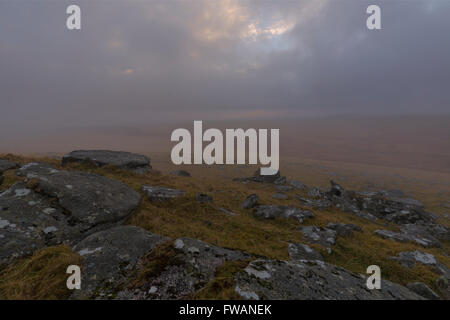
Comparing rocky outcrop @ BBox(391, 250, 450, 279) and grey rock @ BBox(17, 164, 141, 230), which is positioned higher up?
grey rock @ BBox(17, 164, 141, 230)

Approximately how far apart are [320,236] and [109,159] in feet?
49.3

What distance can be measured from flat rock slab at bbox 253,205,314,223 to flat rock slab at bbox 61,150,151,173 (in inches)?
402

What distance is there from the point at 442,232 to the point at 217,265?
1879 cm

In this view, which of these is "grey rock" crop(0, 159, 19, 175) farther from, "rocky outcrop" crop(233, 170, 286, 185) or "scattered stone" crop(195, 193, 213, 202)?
"rocky outcrop" crop(233, 170, 286, 185)

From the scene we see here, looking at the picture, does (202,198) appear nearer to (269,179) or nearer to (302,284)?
(302,284)

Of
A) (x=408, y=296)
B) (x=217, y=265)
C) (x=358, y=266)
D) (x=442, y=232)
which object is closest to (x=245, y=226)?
(x=358, y=266)

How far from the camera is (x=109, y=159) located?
1439cm

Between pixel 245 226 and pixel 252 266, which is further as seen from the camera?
pixel 245 226

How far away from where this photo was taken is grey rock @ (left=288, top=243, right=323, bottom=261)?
6568 mm

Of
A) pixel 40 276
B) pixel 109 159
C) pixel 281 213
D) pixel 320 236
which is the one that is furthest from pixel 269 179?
pixel 40 276

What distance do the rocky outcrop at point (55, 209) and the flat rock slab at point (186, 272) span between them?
3313 millimetres

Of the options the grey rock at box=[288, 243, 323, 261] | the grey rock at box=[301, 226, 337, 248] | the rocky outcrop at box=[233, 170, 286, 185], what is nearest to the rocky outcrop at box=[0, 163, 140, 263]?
the grey rock at box=[288, 243, 323, 261]
